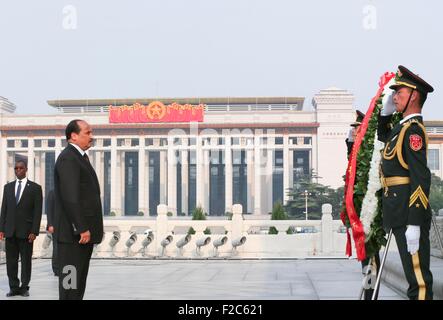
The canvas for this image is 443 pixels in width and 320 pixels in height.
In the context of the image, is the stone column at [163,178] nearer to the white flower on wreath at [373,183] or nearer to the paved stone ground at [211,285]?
the paved stone ground at [211,285]

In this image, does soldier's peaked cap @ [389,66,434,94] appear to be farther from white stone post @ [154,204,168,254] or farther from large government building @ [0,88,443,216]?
large government building @ [0,88,443,216]

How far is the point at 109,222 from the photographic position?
1983 cm

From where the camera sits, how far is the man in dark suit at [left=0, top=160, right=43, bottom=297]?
25.9 ft

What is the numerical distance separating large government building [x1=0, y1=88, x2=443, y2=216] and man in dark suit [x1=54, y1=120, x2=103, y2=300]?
225 feet

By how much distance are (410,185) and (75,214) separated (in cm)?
237

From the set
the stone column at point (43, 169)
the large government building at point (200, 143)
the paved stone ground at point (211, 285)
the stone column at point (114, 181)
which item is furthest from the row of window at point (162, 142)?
the paved stone ground at point (211, 285)

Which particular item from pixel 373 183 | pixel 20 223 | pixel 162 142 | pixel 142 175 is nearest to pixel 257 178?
pixel 162 142

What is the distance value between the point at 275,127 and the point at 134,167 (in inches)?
999

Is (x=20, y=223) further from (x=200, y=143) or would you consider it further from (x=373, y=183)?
(x=200, y=143)

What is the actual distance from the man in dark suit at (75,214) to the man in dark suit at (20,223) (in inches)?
121

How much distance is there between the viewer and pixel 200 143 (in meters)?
76.9

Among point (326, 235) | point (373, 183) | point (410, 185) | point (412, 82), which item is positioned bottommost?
point (326, 235)

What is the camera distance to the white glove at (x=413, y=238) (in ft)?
13.8
